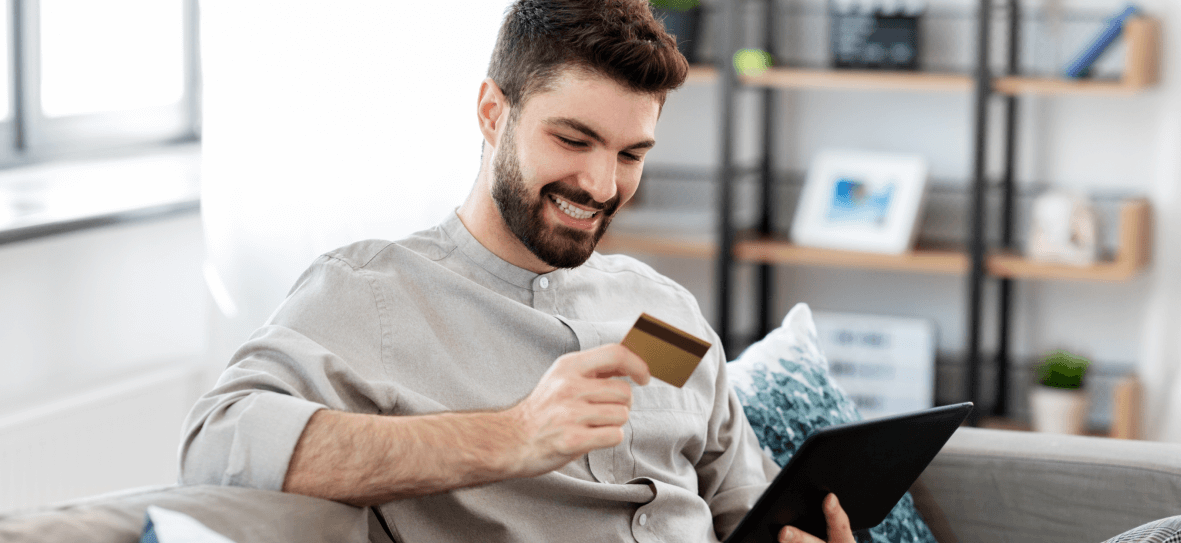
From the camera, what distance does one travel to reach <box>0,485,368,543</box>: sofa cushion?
3.18 ft

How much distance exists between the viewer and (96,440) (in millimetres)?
2291

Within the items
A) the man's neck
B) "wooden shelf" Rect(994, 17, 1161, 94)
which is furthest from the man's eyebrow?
"wooden shelf" Rect(994, 17, 1161, 94)

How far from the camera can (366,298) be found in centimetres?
124

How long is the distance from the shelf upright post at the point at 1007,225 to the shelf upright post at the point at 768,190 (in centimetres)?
63

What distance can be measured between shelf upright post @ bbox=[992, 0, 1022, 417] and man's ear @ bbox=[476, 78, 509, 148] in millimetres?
2113

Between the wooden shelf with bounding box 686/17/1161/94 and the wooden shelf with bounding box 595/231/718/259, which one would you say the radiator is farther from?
the wooden shelf with bounding box 686/17/1161/94

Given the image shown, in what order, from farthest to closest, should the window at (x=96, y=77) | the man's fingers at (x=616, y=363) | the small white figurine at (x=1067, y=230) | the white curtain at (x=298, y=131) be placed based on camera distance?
the small white figurine at (x=1067, y=230), the window at (x=96, y=77), the white curtain at (x=298, y=131), the man's fingers at (x=616, y=363)

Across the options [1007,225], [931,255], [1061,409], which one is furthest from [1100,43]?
[1061,409]

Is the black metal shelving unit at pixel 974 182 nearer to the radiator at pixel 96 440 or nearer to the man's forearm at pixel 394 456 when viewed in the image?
the radiator at pixel 96 440

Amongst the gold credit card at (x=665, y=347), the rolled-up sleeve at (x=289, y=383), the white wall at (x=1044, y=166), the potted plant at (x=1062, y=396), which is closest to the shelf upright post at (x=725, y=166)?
the white wall at (x=1044, y=166)

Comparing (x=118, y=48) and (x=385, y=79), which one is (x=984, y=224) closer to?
(x=385, y=79)

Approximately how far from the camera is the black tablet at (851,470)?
118 cm

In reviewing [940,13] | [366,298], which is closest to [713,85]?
[940,13]

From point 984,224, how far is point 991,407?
21.6 inches
